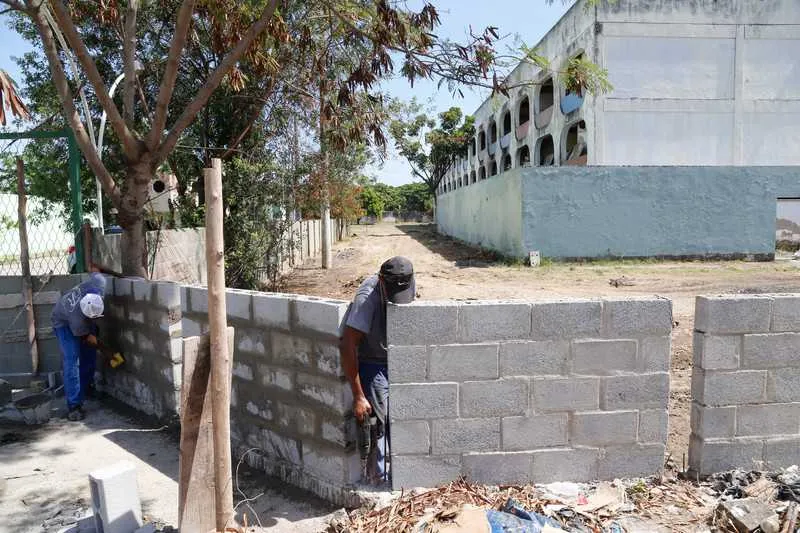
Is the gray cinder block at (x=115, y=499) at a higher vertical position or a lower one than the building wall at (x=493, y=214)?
lower

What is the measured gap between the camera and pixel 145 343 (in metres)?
5.45

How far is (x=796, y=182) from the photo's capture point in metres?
Answer: 17.1

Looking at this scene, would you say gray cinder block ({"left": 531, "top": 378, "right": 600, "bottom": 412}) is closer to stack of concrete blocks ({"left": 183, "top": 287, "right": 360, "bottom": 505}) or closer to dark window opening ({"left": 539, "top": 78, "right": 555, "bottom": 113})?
stack of concrete blocks ({"left": 183, "top": 287, "right": 360, "bottom": 505})

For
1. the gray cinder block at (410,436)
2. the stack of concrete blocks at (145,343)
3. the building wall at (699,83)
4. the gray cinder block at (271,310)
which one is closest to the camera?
the gray cinder block at (410,436)

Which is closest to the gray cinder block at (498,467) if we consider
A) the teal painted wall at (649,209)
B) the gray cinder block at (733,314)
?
the gray cinder block at (733,314)

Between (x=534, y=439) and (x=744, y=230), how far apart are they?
16.8m

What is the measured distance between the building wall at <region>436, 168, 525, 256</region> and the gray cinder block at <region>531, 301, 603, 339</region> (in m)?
13.8

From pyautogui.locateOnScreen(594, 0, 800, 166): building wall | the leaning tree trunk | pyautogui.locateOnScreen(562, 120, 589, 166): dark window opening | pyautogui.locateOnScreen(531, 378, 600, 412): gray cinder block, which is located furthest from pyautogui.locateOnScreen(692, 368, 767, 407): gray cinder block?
pyautogui.locateOnScreen(562, 120, 589, 166): dark window opening

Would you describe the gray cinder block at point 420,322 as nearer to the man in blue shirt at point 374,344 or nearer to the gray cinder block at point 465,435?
the man in blue shirt at point 374,344

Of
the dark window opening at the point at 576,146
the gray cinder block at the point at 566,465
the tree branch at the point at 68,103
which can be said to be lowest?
the gray cinder block at the point at 566,465

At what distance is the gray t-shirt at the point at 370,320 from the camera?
11.2 ft

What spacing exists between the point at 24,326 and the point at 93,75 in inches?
110

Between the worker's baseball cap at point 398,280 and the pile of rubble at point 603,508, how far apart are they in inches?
47.8

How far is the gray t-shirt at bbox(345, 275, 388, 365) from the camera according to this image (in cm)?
341
